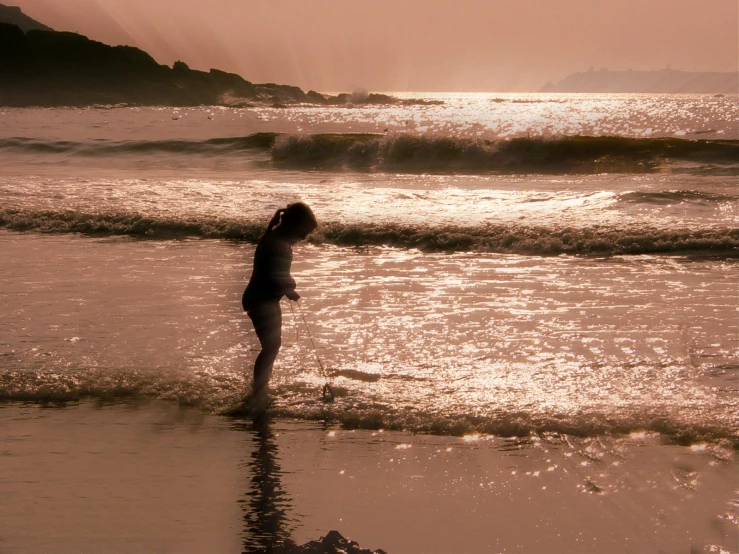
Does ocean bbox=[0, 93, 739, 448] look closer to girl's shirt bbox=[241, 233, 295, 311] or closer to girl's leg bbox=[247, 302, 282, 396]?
girl's leg bbox=[247, 302, 282, 396]

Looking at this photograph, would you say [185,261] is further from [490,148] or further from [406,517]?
[490,148]

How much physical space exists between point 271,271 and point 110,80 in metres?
145

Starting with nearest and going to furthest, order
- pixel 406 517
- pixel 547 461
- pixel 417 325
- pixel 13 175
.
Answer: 1. pixel 406 517
2. pixel 547 461
3. pixel 417 325
4. pixel 13 175

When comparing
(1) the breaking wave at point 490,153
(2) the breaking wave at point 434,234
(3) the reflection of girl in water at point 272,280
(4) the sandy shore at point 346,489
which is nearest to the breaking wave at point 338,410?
(4) the sandy shore at point 346,489

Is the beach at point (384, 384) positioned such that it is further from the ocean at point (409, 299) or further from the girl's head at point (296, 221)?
the girl's head at point (296, 221)

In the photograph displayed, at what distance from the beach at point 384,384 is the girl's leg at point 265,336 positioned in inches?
8.9

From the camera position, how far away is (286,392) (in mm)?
6578

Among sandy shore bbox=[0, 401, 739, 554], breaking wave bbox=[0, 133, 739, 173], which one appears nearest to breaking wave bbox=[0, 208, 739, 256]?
sandy shore bbox=[0, 401, 739, 554]

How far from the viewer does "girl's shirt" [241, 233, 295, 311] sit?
6188 mm

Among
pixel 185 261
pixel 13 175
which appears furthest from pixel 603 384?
pixel 13 175

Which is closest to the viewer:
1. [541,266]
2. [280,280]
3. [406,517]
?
[406,517]

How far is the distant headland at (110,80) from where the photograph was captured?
124 meters

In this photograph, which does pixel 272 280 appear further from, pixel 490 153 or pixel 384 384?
pixel 490 153

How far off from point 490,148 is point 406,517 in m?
26.8
